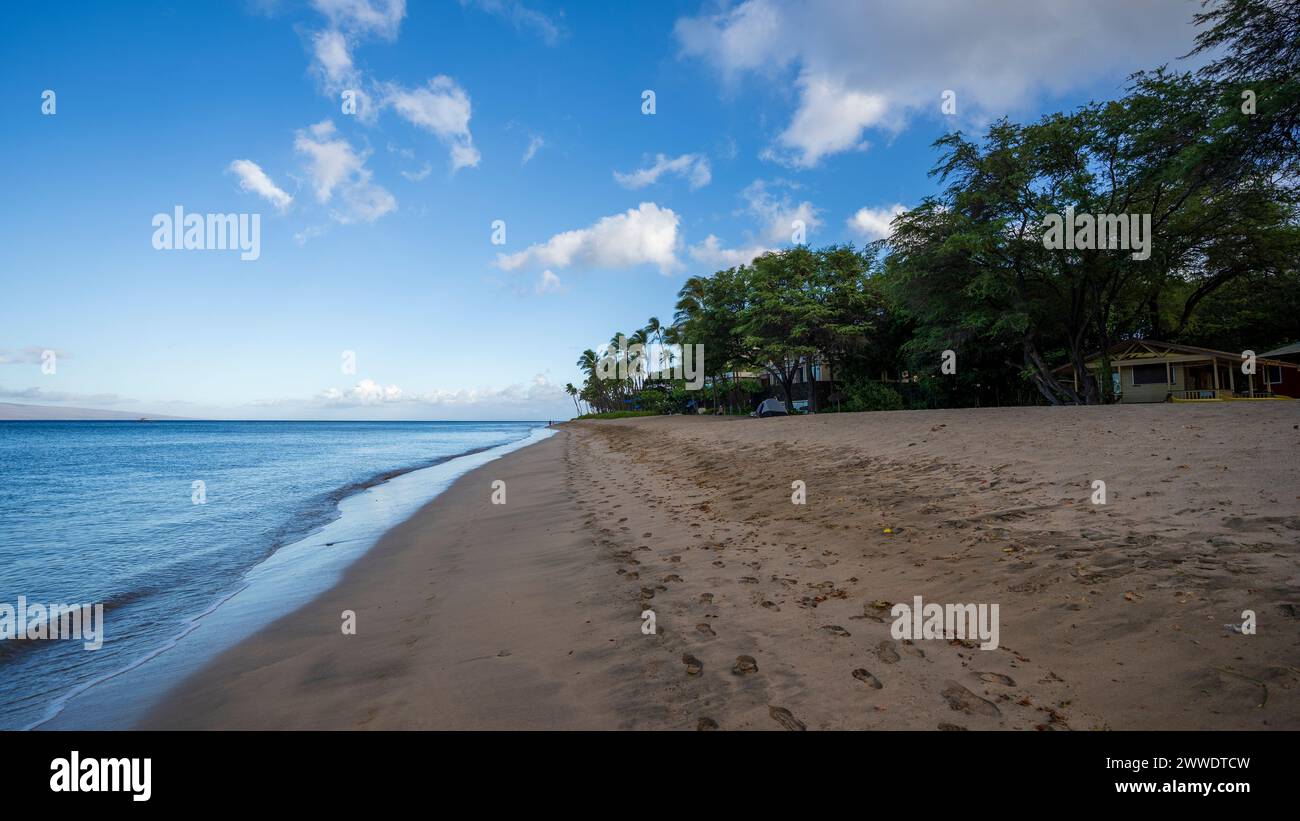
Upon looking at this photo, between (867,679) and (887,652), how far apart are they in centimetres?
45

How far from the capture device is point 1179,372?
29.4 meters

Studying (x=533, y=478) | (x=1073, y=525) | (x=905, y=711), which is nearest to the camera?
(x=905, y=711)

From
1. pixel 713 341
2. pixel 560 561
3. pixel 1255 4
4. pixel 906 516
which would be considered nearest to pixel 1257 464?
pixel 906 516

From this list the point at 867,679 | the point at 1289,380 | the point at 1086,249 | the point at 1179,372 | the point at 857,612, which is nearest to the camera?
the point at 867,679

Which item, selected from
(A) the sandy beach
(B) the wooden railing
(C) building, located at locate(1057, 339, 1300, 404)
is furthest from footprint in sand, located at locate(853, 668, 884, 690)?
(C) building, located at locate(1057, 339, 1300, 404)

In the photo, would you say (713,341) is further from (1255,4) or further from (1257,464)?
(1257,464)

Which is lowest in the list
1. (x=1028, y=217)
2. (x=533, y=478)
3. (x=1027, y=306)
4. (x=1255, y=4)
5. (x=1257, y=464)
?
(x=533, y=478)

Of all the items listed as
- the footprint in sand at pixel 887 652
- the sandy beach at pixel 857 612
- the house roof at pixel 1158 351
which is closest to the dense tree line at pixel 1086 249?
the house roof at pixel 1158 351

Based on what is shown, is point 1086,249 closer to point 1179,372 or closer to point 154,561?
point 1179,372

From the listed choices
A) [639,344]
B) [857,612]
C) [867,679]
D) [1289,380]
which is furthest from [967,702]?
[639,344]

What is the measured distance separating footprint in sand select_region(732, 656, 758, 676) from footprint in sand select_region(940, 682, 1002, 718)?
115cm

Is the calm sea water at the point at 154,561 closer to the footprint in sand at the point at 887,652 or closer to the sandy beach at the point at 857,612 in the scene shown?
the sandy beach at the point at 857,612
